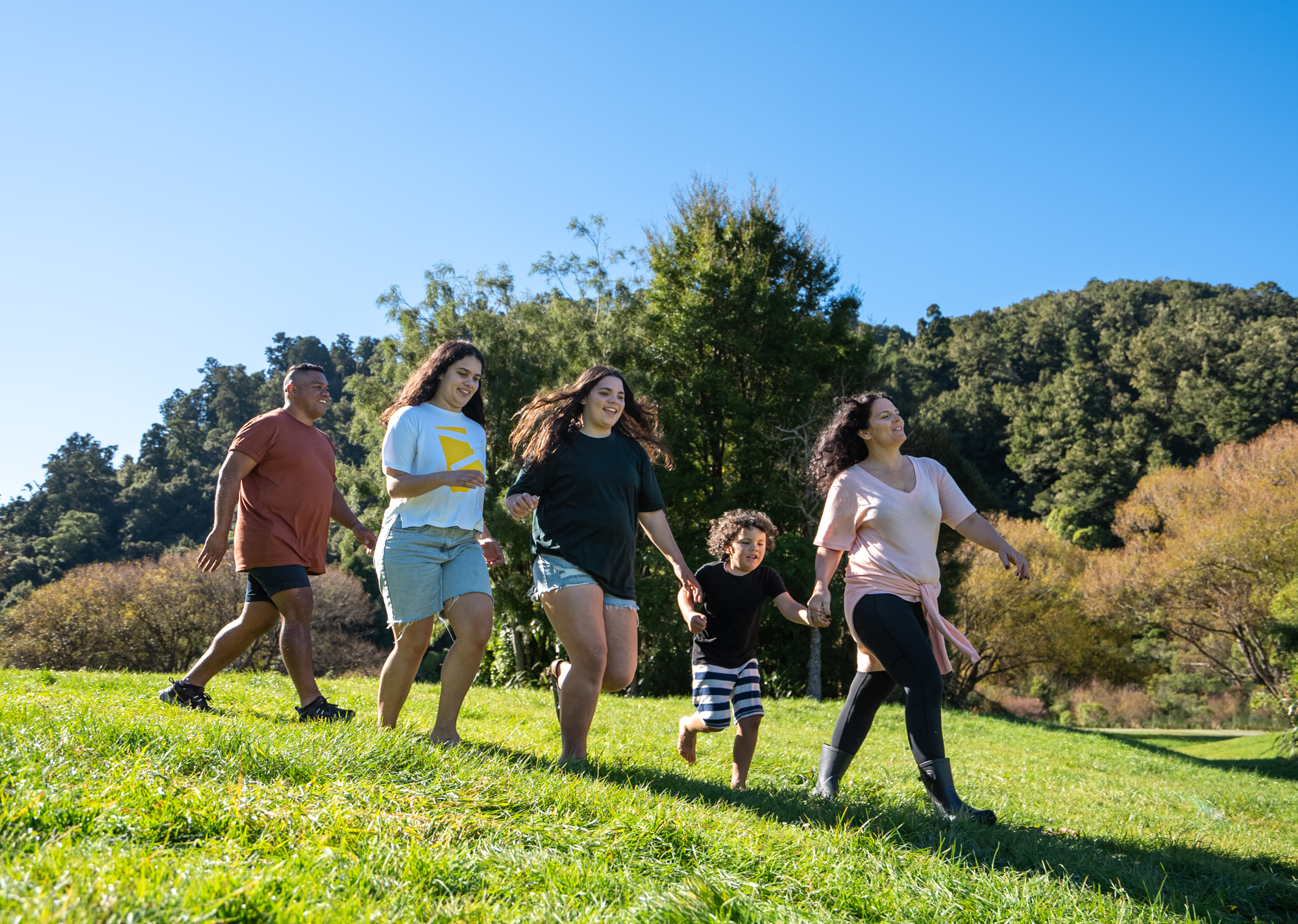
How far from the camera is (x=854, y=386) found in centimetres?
2225

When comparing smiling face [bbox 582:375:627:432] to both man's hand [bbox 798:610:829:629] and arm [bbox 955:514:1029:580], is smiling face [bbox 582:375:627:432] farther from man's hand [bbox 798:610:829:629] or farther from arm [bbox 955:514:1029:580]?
arm [bbox 955:514:1029:580]

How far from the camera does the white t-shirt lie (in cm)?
415

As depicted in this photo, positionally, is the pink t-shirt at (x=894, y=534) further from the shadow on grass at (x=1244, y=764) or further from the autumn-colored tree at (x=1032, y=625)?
the autumn-colored tree at (x=1032, y=625)

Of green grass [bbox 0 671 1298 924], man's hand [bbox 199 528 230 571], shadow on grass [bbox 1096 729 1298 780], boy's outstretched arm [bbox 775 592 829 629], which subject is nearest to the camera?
green grass [bbox 0 671 1298 924]

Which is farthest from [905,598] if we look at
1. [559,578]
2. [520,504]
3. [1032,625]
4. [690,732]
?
[1032,625]

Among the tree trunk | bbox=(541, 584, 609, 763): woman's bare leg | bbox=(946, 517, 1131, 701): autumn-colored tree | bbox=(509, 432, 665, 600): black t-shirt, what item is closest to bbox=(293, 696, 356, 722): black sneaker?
bbox=(541, 584, 609, 763): woman's bare leg

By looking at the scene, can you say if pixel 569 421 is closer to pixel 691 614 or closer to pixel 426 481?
pixel 426 481

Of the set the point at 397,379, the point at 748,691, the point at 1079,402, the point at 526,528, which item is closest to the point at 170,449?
the point at 397,379

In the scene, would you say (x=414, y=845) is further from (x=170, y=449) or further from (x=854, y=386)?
(x=170, y=449)

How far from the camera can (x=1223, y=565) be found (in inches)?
1248

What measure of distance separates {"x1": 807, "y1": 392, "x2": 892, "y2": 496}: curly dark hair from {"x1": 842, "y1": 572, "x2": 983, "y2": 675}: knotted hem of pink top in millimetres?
626

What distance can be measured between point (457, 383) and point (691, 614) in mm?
1812

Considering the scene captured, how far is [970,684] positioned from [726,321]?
18755 millimetres

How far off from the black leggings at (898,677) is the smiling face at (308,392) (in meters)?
3.49
